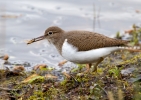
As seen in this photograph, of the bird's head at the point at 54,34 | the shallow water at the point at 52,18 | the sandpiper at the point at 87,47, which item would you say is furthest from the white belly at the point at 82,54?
the shallow water at the point at 52,18

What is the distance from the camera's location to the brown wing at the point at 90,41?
698cm

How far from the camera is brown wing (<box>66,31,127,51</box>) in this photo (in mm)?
6975

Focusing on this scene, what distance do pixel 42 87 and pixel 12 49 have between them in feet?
12.2

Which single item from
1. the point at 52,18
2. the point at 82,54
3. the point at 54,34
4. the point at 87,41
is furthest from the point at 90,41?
the point at 52,18

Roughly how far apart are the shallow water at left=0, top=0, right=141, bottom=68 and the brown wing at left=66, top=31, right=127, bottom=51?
9.75 ft

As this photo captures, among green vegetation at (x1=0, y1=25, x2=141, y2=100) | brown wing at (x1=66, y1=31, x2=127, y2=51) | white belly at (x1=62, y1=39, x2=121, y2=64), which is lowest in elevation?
green vegetation at (x1=0, y1=25, x2=141, y2=100)

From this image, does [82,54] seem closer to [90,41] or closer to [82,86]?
[90,41]

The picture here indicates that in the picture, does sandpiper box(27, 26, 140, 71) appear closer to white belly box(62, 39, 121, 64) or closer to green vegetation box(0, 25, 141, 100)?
white belly box(62, 39, 121, 64)

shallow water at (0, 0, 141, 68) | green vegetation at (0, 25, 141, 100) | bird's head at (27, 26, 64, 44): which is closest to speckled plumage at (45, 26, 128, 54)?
bird's head at (27, 26, 64, 44)

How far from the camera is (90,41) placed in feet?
23.1

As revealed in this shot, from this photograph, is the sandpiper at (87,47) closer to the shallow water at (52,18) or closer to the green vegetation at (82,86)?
the green vegetation at (82,86)

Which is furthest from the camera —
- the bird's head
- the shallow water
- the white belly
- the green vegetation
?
the shallow water

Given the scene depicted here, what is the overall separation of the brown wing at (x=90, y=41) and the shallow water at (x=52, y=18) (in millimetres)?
2973

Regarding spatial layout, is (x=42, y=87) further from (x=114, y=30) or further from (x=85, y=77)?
(x=114, y=30)
